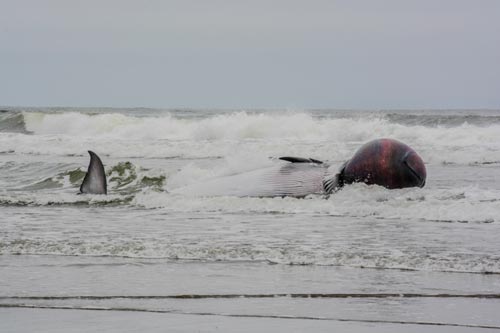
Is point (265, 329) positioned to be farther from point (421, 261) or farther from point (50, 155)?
point (50, 155)

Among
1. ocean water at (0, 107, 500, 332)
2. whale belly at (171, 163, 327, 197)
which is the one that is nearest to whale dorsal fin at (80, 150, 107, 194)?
ocean water at (0, 107, 500, 332)

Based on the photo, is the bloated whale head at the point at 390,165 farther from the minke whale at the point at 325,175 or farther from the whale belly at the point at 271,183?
the whale belly at the point at 271,183

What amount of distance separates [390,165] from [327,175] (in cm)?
106

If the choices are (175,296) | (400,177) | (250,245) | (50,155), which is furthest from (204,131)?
(175,296)

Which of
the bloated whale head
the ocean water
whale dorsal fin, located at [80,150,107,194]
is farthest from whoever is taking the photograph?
whale dorsal fin, located at [80,150,107,194]

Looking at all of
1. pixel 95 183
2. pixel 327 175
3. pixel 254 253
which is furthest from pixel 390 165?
pixel 95 183

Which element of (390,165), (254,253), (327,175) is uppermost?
(390,165)

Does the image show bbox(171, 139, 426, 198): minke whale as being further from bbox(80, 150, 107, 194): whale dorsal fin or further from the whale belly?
bbox(80, 150, 107, 194): whale dorsal fin

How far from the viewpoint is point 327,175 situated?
13.0 metres

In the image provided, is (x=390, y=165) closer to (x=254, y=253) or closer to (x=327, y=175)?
(x=327, y=175)

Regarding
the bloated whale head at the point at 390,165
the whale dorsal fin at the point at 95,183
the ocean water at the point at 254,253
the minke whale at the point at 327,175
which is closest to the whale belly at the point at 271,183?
the minke whale at the point at 327,175

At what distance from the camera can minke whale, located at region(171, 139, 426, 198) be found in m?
12.4

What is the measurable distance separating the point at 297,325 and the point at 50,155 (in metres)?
23.0

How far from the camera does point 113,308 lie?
6.26m
